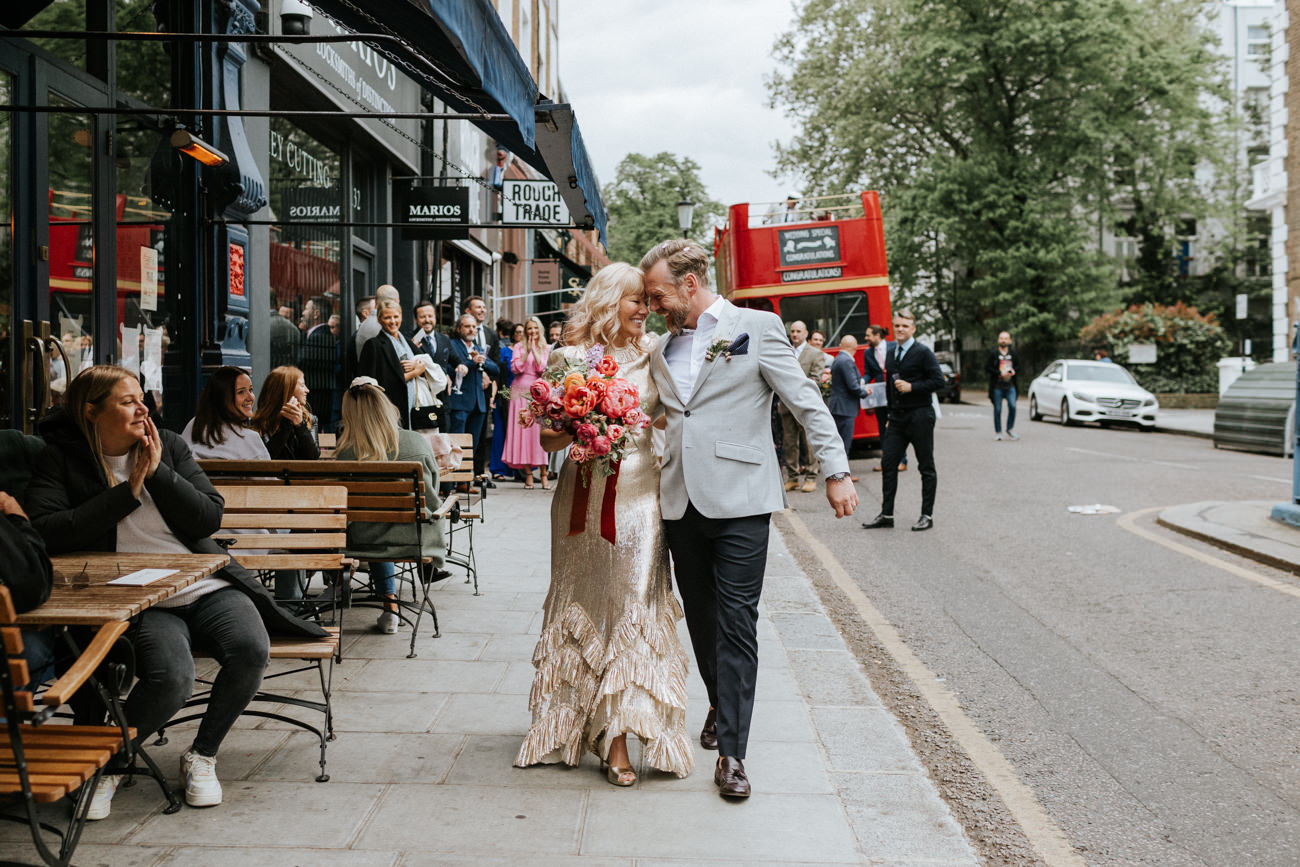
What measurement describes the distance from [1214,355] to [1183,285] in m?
20.6

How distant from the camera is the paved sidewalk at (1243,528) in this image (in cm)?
911

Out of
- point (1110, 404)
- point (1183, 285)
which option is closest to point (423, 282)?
point (1110, 404)

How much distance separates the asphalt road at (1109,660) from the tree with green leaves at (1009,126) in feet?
97.6

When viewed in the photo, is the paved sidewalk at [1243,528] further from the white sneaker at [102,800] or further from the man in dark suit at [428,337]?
the white sneaker at [102,800]

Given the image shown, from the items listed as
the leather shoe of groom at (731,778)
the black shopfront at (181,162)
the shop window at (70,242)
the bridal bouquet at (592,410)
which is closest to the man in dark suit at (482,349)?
the black shopfront at (181,162)

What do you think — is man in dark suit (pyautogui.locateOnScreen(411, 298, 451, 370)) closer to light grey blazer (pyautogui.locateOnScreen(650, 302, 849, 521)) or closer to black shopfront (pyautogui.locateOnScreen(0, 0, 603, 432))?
black shopfront (pyautogui.locateOnScreen(0, 0, 603, 432))

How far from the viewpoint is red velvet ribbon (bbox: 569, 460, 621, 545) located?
14.3ft

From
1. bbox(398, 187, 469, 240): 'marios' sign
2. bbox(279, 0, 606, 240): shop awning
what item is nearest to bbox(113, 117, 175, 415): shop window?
bbox(279, 0, 606, 240): shop awning

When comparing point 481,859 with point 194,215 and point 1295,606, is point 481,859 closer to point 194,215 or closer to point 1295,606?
point 1295,606

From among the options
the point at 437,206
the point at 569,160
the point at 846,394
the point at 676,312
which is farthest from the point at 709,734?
the point at 846,394

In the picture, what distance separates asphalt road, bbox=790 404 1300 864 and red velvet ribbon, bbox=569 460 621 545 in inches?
72.0

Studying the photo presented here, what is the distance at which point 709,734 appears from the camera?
4.70 metres

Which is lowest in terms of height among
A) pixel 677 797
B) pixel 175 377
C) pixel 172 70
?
pixel 677 797

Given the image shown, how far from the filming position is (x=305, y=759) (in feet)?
14.5
